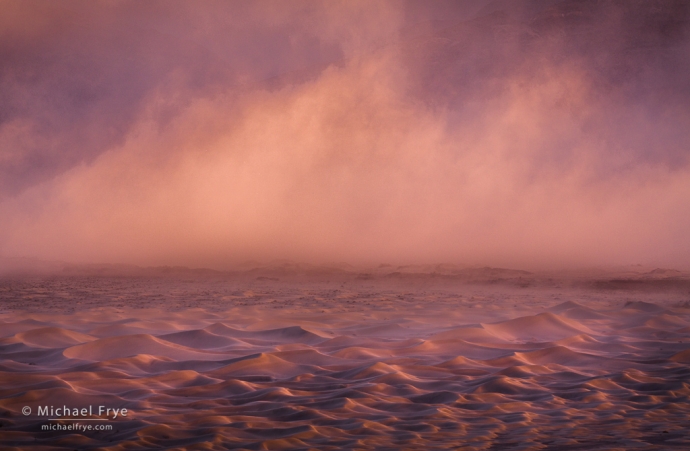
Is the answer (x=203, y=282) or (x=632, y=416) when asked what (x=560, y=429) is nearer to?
(x=632, y=416)

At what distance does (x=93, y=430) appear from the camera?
13.7 feet

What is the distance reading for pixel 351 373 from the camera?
18.7ft

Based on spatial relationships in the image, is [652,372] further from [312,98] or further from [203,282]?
[312,98]

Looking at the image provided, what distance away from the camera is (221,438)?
4.00 meters

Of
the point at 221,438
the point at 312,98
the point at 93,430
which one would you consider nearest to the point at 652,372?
the point at 221,438

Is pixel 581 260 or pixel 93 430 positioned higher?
pixel 581 260

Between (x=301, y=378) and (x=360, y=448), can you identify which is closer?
(x=360, y=448)

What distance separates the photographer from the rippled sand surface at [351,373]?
4.09 metres

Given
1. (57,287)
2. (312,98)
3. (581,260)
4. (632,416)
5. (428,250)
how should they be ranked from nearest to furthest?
(632,416)
(57,287)
(581,260)
(428,250)
(312,98)

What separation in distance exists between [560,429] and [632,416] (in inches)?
23.9

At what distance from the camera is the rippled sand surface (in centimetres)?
409

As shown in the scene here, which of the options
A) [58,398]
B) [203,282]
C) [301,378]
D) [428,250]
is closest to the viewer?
[58,398]

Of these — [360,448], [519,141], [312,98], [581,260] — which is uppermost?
[312,98]

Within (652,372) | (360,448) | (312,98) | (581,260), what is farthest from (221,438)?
(312,98)
